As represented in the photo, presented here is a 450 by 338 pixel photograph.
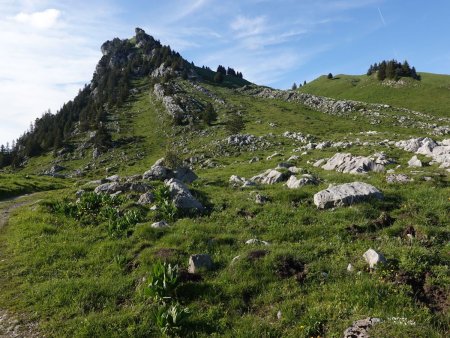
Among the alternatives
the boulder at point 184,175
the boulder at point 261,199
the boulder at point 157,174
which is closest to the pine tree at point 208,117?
the boulder at point 184,175

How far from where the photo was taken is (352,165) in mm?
24844

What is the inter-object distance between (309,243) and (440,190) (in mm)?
9111

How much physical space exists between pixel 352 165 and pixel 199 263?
16486 millimetres

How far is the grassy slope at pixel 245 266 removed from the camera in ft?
30.4

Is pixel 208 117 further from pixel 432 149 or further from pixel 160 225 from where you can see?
pixel 160 225

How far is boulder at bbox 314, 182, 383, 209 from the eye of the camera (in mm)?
16781

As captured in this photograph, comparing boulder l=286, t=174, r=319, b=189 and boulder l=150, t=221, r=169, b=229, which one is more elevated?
boulder l=286, t=174, r=319, b=189

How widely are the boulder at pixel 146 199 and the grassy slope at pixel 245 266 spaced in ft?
8.06

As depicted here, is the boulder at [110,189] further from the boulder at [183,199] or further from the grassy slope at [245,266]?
the boulder at [183,199]

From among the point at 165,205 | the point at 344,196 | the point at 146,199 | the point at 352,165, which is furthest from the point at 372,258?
the point at 352,165

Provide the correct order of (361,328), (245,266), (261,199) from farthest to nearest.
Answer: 1. (261,199)
2. (245,266)
3. (361,328)

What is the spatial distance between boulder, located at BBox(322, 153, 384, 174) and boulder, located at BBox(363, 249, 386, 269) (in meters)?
12.9

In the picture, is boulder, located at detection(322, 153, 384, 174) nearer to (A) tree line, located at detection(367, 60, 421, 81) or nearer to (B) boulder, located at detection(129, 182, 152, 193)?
(B) boulder, located at detection(129, 182, 152, 193)

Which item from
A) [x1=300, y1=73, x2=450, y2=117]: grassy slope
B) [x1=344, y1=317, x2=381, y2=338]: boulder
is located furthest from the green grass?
[x1=300, y1=73, x2=450, y2=117]: grassy slope
